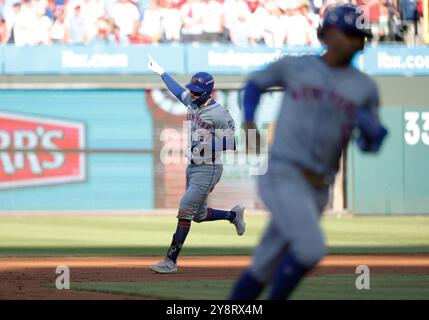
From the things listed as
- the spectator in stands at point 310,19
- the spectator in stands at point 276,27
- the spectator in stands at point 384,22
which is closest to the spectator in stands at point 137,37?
the spectator in stands at point 276,27

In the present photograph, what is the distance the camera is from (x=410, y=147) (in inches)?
953

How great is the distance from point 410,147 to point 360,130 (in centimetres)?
1833

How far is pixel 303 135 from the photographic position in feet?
20.7

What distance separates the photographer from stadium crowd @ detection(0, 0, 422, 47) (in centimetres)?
2355

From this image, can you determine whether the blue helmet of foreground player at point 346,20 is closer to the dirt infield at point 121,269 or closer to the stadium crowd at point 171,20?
the dirt infield at point 121,269

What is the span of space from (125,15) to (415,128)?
7.23 meters

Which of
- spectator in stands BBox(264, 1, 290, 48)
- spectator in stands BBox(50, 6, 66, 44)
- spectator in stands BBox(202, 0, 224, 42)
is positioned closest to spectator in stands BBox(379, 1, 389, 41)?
spectator in stands BBox(264, 1, 290, 48)

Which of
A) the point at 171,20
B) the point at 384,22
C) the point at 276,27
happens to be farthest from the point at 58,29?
the point at 384,22

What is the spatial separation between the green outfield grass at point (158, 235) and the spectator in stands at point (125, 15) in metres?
4.34

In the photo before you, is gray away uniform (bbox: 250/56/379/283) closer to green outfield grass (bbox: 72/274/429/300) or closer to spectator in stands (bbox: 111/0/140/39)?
green outfield grass (bbox: 72/274/429/300)

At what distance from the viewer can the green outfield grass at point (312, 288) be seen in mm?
9617

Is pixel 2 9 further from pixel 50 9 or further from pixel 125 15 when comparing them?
pixel 125 15

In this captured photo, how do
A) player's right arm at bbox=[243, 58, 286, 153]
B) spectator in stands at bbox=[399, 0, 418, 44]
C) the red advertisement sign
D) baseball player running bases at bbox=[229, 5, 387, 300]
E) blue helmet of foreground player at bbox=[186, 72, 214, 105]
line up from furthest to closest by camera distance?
spectator in stands at bbox=[399, 0, 418, 44]
the red advertisement sign
blue helmet of foreground player at bbox=[186, 72, 214, 105]
player's right arm at bbox=[243, 58, 286, 153]
baseball player running bases at bbox=[229, 5, 387, 300]
